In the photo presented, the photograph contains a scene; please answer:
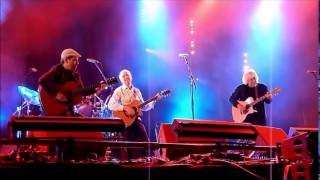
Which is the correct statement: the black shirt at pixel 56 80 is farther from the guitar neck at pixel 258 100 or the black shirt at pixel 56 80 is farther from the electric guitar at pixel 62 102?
the guitar neck at pixel 258 100

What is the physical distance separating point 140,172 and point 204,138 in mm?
1018

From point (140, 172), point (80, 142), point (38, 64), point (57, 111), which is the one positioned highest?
point (38, 64)

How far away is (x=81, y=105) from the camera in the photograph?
830cm

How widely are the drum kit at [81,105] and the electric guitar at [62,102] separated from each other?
1455 millimetres

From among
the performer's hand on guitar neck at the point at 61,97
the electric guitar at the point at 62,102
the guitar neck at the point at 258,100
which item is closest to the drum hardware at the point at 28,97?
the electric guitar at the point at 62,102

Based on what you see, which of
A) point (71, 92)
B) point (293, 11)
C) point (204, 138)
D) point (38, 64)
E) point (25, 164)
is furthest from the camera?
point (293, 11)

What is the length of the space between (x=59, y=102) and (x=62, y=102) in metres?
0.04

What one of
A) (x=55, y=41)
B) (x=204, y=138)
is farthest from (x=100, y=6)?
(x=204, y=138)

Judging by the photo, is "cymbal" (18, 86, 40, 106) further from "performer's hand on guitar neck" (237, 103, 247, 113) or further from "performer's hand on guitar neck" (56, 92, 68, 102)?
"performer's hand on guitar neck" (237, 103, 247, 113)

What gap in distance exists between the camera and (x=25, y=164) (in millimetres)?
4383

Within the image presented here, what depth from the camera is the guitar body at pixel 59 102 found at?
242 inches

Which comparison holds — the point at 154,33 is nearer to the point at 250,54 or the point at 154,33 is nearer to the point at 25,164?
the point at 250,54

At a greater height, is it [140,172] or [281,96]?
[281,96]

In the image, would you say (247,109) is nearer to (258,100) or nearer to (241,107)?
(241,107)
